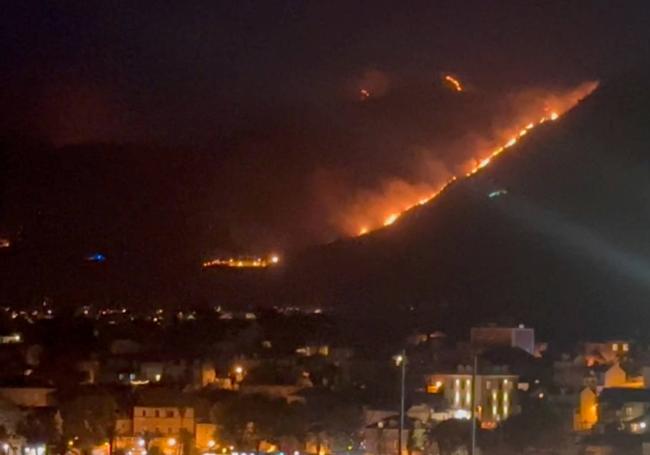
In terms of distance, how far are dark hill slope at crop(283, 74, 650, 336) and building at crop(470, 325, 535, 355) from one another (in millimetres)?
995

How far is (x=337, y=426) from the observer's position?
30.7ft

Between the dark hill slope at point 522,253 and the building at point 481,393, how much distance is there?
3.30m

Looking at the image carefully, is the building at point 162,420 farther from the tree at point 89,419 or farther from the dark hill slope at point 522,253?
the dark hill slope at point 522,253

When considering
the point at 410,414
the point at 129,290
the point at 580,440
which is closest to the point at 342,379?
the point at 410,414

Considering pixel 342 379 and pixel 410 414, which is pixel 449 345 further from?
pixel 410 414

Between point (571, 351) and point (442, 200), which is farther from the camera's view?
point (442, 200)

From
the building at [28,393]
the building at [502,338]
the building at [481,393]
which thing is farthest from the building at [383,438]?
the building at [502,338]

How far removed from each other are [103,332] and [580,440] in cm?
612

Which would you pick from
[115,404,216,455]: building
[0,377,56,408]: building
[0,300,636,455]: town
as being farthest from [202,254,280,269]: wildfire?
[115,404,216,455]: building

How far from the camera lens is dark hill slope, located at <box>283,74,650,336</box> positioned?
15.9 meters

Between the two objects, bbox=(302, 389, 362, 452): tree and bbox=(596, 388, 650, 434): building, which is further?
bbox=(596, 388, 650, 434): building

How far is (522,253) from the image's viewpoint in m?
18.5

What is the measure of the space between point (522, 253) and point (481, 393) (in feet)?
26.4

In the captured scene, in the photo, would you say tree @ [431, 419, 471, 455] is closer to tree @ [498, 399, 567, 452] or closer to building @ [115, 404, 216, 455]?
tree @ [498, 399, 567, 452]
